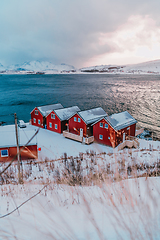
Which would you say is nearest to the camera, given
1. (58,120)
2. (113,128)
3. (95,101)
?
(113,128)

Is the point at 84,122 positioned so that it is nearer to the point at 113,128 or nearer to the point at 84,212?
the point at 113,128

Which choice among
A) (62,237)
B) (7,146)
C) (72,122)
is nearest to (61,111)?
(72,122)

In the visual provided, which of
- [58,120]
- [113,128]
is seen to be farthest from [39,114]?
[113,128]

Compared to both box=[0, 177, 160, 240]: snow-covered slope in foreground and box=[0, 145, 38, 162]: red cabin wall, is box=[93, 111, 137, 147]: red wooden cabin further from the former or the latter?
box=[0, 177, 160, 240]: snow-covered slope in foreground

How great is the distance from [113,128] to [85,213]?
18.4 m

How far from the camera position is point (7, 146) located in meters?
18.7

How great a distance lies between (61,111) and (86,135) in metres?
7.99

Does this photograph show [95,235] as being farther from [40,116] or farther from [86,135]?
[40,116]

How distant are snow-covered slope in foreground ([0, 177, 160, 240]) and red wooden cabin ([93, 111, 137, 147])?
1747cm

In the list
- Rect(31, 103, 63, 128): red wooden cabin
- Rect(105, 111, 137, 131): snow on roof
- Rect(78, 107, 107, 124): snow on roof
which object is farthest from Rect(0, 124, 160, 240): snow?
Rect(31, 103, 63, 128): red wooden cabin

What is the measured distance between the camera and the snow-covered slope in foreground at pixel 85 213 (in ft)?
10.5

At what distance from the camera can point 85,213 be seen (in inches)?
150

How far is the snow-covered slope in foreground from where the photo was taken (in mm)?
3199

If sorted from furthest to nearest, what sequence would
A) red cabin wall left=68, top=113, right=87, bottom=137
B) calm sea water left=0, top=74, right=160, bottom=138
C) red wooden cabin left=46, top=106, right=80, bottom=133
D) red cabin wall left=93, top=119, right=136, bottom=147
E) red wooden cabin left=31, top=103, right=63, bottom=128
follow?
1. calm sea water left=0, top=74, right=160, bottom=138
2. red wooden cabin left=31, top=103, right=63, bottom=128
3. red wooden cabin left=46, top=106, right=80, bottom=133
4. red cabin wall left=68, top=113, right=87, bottom=137
5. red cabin wall left=93, top=119, right=136, bottom=147
